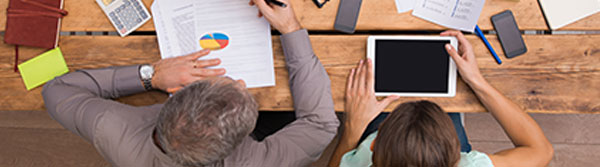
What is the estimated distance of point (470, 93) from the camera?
1.09 meters

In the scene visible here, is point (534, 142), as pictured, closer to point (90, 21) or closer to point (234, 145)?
point (234, 145)

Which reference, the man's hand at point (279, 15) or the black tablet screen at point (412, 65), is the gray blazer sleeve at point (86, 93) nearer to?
the man's hand at point (279, 15)

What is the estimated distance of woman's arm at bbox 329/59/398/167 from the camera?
1080mm

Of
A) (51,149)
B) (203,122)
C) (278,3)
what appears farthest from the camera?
(51,149)

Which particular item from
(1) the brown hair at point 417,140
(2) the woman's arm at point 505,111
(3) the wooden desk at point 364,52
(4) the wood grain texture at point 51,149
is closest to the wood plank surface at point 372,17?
(3) the wooden desk at point 364,52

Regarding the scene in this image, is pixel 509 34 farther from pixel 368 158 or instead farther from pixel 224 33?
pixel 224 33

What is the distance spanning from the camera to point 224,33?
3.54 feet

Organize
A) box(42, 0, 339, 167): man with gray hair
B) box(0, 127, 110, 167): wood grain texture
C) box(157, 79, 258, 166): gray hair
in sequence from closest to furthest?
box(157, 79, 258, 166): gray hair, box(42, 0, 339, 167): man with gray hair, box(0, 127, 110, 167): wood grain texture

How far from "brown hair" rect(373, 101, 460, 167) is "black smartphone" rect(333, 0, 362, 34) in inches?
13.7

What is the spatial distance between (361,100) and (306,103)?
17 centimetres

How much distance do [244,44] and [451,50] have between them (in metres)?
0.62

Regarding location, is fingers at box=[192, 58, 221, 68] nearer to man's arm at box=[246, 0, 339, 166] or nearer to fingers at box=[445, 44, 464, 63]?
man's arm at box=[246, 0, 339, 166]

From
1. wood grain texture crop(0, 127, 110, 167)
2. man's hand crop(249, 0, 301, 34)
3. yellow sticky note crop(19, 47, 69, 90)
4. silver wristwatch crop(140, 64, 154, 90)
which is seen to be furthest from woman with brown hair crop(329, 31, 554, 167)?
wood grain texture crop(0, 127, 110, 167)

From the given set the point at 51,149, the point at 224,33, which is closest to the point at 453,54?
the point at 224,33
